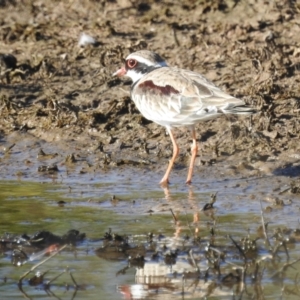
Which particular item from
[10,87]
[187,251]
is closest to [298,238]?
[187,251]

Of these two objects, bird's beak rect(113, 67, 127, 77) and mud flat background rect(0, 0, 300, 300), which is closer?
mud flat background rect(0, 0, 300, 300)

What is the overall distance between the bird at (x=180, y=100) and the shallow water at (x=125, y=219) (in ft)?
1.81

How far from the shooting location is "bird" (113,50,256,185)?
9.64 metres

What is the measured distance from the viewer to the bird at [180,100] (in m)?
9.64

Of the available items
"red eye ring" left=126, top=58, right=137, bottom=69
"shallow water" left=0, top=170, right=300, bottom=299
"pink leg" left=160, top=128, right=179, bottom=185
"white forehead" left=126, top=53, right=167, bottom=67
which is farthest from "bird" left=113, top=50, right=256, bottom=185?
"shallow water" left=0, top=170, right=300, bottom=299

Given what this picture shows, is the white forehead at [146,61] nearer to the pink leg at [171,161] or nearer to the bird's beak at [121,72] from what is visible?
the bird's beak at [121,72]

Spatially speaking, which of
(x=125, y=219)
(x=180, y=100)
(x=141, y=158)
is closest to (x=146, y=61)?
(x=141, y=158)

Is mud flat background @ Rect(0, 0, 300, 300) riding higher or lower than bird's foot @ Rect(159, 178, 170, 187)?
higher

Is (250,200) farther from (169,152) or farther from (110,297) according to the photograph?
(110,297)

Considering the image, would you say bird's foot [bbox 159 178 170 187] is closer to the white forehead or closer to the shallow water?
the shallow water

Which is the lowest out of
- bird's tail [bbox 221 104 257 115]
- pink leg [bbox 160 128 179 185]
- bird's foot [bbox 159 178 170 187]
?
bird's foot [bbox 159 178 170 187]

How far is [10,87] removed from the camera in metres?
12.5

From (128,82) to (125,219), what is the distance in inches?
151

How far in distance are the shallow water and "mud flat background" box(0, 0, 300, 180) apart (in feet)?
1.73
